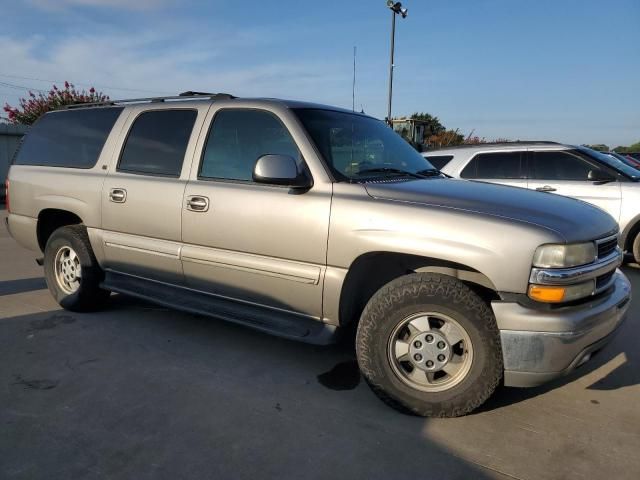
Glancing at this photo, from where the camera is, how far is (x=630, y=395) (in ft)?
10.3

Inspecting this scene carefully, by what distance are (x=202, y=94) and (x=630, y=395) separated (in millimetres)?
3883

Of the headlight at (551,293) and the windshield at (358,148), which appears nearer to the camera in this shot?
the headlight at (551,293)

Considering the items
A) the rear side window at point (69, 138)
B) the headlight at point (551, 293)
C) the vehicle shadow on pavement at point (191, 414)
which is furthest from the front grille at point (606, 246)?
the rear side window at point (69, 138)

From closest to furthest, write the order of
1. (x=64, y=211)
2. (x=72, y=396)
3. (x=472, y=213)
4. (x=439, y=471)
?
(x=439, y=471)
(x=472, y=213)
(x=72, y=396)
(x=64, y=211)

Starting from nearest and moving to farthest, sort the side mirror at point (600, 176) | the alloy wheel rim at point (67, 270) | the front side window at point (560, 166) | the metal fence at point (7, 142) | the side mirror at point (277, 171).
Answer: the side mirror at point (277, 171) → the alloy wheel rim at point (67, 270) → the side mirror at point (600, 176) → the front side window at point (560, 166) → the metal fence at point (7, 142)

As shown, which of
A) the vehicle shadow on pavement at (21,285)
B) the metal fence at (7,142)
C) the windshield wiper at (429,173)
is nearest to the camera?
the windshield wiper at (429,173)

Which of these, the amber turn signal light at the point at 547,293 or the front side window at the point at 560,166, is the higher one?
the front side window at the point at 560,166

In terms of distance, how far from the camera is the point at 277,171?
3.00 meters

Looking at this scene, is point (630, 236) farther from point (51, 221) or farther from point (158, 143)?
point (51, 221)

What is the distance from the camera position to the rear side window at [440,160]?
7.68m

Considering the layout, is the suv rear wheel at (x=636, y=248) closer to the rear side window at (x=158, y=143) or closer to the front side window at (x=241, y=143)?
the front side window at (x=241, y=143)

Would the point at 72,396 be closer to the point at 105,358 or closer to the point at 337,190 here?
the point at 105,358

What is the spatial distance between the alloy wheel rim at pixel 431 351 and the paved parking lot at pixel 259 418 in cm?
24

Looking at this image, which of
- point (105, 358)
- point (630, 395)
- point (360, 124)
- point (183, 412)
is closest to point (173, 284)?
point (105, 358)
